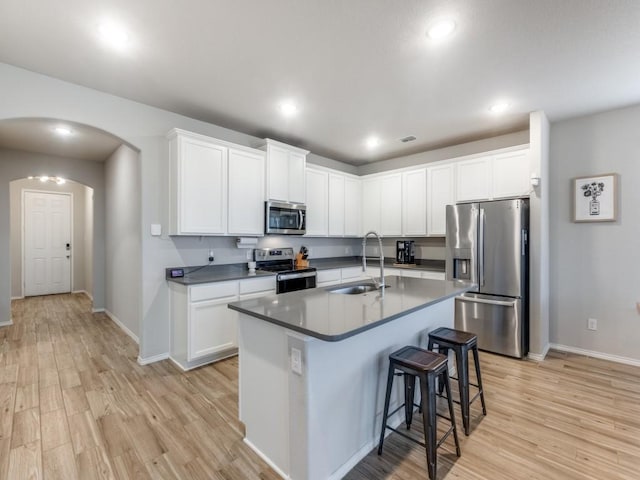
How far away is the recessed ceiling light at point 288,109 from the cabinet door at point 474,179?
239 centimetres

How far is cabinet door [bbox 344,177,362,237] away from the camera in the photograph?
522 cm

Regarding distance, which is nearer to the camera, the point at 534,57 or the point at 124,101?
the point at 534,57

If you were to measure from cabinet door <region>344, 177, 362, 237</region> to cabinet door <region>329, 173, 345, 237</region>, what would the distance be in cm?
8

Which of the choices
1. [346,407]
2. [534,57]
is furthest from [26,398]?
[534,57]

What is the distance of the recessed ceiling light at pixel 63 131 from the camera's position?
391cm

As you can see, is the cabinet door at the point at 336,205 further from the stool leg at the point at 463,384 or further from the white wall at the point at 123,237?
the stool leg at the point at 463,384

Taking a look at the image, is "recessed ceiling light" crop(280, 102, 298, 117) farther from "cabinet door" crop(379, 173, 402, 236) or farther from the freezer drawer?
the freezer drawer

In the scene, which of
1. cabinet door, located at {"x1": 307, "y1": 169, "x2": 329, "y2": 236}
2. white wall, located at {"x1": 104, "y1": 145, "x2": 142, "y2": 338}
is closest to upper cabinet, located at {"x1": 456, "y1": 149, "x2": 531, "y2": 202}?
cabinet door, located at {"x1": 307, "y1": 169, "x2": 329, "y2": 236}

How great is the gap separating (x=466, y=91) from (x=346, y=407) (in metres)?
2.94

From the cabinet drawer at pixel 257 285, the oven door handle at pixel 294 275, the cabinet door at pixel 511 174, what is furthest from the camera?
the oven door handle at pixel 294 275

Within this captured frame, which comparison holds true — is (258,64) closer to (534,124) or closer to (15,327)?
(534,124)

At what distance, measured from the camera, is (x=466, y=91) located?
2.91 meters

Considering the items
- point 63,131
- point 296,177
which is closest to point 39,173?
point 63,131

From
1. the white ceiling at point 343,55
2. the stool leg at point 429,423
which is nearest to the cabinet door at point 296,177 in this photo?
the white ceiling at point 343,55
